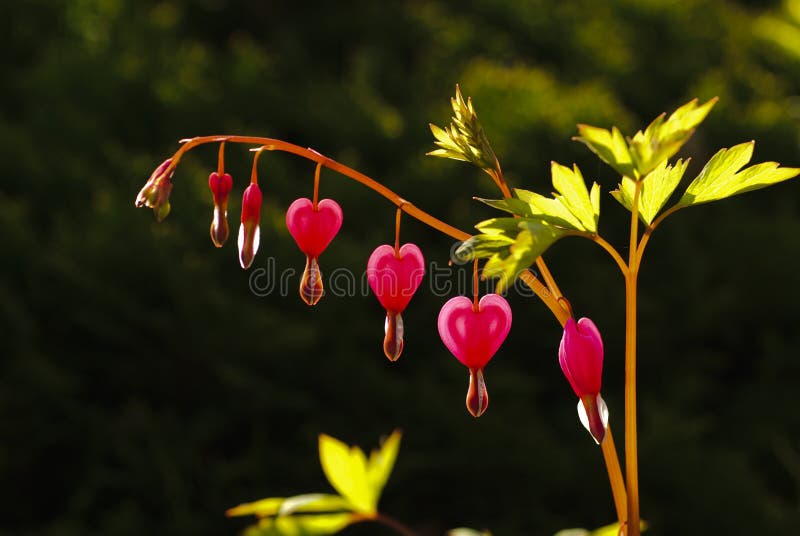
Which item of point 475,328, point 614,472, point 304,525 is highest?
point 475,328

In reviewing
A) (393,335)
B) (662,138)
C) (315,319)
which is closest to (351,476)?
(393,335)

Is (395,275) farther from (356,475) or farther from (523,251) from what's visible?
(356,475)

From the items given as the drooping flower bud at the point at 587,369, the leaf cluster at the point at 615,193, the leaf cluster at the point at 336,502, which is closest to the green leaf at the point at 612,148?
the leaf cluster at the point at 615,193

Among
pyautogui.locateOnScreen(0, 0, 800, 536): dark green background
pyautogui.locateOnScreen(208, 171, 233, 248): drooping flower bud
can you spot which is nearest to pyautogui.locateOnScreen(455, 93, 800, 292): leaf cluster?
pyautogui.locateOnScreen(208, 171, 233, 248): drooping flower bud

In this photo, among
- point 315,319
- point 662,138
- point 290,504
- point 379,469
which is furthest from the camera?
point 315,319

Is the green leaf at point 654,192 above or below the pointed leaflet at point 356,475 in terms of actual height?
above

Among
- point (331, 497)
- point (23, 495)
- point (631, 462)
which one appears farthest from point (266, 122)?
point (631, 462)

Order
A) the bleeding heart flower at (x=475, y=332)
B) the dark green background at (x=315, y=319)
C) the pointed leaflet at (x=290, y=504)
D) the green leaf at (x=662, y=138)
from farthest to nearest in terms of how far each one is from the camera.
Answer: the dark green background at (x=315, y=319) < the pointed leaflet at (x=290, y=504) < the bleeding heart flower at (x=475, y=332) < the green leaf at (x=662, y=138)

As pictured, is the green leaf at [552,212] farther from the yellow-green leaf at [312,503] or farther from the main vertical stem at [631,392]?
the yellow-green leaf at [312,503]

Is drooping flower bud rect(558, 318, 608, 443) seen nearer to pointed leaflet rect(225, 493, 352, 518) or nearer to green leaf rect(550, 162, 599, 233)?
green leaf rect(550, 162, 599, 233)
